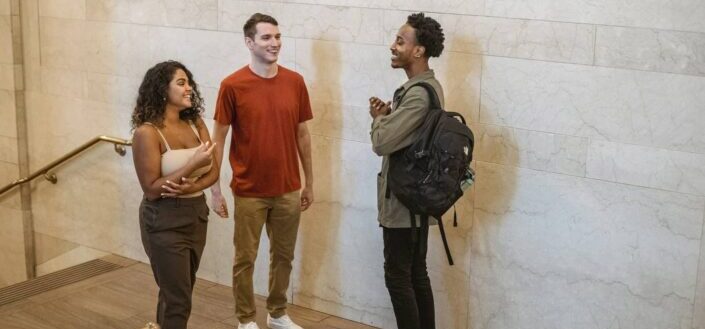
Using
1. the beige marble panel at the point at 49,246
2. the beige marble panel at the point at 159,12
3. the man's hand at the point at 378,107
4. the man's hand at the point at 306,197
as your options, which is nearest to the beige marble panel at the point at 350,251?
the man's hand at the point at 306,197

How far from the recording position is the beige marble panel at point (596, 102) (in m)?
4.15

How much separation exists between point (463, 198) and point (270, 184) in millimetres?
1055

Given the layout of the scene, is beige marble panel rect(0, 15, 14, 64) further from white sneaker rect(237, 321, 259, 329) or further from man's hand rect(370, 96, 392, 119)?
man's hand rect(370, 96, 392, 119)

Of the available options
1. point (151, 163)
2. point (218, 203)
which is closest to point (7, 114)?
point (218, 203)

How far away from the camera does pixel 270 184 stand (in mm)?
4793

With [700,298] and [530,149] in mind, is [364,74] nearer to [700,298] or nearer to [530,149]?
[530,149]

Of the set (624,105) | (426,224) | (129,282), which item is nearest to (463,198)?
(426,224)

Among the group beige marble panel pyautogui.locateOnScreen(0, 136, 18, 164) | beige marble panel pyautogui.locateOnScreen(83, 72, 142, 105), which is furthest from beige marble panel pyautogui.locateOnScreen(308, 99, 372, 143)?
beige marble panel pyautogui.locateOnScreen(0, 136, 18, 164)

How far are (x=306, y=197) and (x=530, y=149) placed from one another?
1.31m

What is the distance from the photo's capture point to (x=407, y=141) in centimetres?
423

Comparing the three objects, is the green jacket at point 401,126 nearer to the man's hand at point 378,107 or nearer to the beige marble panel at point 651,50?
the man's hand at point 378,107

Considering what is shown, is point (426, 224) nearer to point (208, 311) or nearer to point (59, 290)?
point (208, 311)

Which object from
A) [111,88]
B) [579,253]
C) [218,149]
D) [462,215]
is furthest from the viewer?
[111,88]

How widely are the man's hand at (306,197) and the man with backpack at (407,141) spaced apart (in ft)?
2.25
